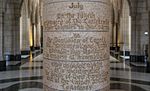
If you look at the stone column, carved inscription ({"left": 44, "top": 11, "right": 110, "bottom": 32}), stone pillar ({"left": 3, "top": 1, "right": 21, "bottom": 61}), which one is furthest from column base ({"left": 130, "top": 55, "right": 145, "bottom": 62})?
carved inscription ({"left": 44, "top": 11, "right": 110, "bottom": 32})

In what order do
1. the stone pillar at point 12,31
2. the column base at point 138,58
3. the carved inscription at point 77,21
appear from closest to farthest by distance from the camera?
the carved inscription at point 77,21 → the column base at point 138,58 → the stone pillar at point 12,31

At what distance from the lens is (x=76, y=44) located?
395cm

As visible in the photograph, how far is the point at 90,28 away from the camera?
13.0 ft

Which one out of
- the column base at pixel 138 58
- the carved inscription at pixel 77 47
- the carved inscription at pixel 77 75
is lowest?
the column base at pixel 138 58

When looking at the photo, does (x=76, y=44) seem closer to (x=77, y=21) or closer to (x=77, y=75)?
(x=77, y=21)

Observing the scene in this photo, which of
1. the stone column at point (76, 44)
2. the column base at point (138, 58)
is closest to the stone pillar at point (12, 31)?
the column base at point (138, 58)

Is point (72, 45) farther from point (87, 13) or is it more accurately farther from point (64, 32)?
point (87, 13)

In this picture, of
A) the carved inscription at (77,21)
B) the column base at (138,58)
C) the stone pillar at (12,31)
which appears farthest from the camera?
the stone pillar at (12,31)

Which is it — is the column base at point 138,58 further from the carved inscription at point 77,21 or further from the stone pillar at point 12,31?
the carved inscription at point 77,21

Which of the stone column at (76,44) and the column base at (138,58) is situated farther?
the column base at (138,58)

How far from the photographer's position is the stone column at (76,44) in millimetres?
3943

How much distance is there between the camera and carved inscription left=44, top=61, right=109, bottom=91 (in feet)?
13.0

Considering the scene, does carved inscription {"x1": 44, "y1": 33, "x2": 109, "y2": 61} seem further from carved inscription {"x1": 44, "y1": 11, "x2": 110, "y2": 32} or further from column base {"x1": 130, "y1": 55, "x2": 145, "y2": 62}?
column base {"x1": 130, "y1": 55, "x2": 145, "y2": 62}

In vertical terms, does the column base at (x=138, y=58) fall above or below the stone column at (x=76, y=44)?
below
